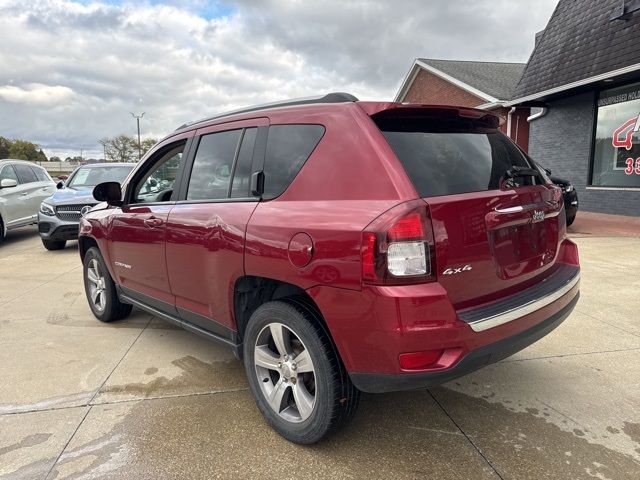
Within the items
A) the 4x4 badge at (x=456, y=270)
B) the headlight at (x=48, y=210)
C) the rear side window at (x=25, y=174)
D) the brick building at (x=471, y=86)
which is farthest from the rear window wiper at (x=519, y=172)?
the brick building at (x=471, y=86)

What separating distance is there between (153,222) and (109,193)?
777 mm

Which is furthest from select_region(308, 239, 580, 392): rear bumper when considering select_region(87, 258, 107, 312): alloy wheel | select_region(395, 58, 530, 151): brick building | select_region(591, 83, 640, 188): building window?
select_region(395, 58, 530, 151): brick building

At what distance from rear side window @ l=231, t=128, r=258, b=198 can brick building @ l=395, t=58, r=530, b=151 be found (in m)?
15.4

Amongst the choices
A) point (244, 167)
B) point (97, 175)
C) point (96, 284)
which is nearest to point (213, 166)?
point (244, 167)

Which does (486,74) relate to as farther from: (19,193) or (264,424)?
(264,424)

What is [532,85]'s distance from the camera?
1282cm

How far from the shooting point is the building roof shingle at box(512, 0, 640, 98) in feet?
32.9

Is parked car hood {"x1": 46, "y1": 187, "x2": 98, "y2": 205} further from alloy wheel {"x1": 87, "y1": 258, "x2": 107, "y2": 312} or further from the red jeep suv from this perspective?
the red jeep suv

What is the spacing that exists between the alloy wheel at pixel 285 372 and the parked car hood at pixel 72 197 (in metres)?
7.52

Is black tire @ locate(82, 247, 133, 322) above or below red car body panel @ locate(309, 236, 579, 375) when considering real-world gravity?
below

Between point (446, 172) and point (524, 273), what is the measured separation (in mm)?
705

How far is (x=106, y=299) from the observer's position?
178 inches

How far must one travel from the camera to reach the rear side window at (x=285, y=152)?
2537mm

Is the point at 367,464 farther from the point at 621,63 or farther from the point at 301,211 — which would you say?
the point at 621,63
